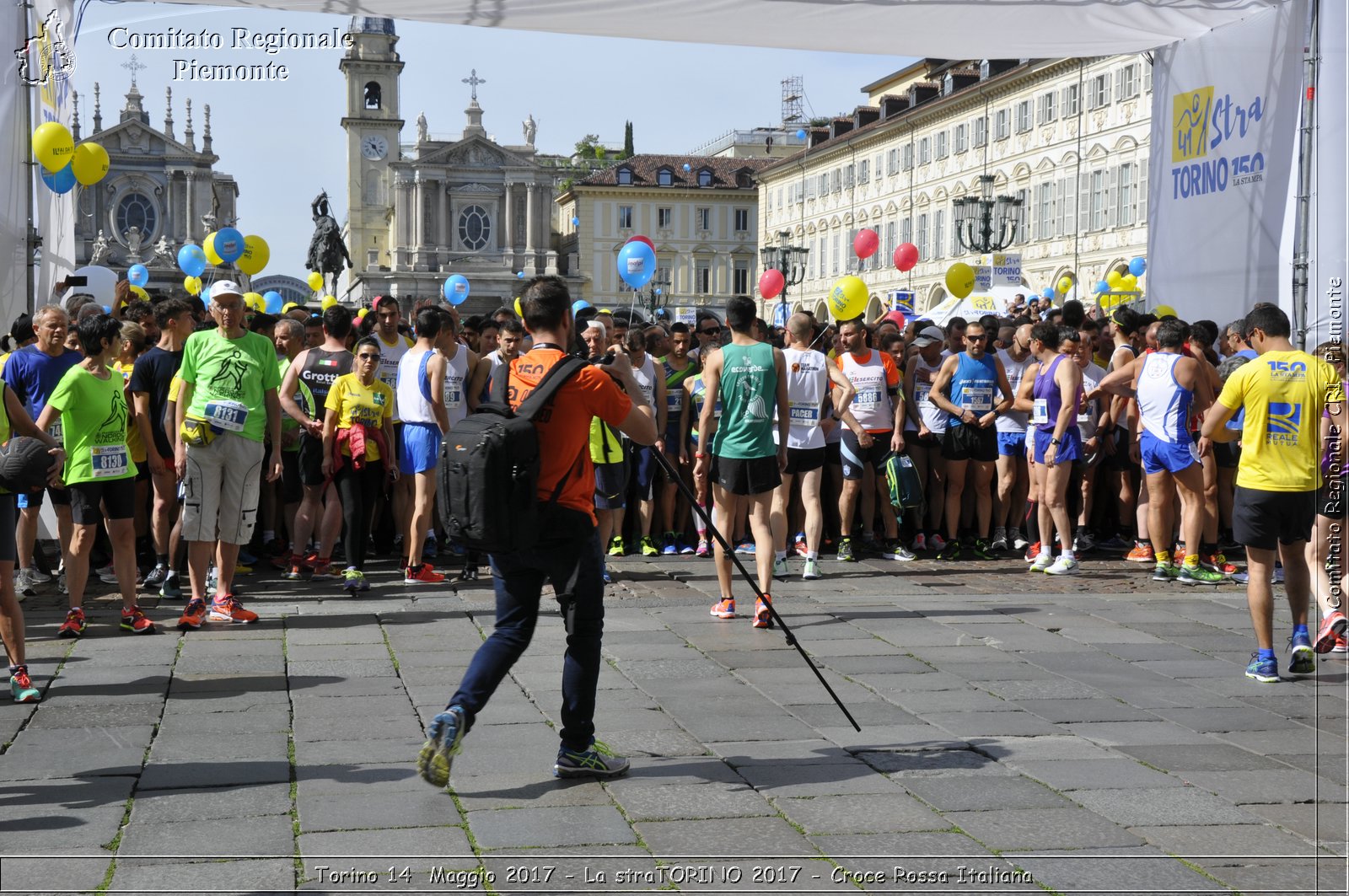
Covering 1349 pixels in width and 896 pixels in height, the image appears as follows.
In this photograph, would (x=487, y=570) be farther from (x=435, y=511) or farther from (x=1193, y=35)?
(x=1193, y=35)

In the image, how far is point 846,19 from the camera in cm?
1088

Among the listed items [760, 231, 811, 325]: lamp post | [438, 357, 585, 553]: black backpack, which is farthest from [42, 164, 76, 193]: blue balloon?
[760, 231, 811, 325]: lamp post

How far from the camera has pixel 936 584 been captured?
33.3ft

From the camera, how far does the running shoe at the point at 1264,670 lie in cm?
696

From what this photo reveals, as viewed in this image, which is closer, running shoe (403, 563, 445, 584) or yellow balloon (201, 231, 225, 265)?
running shoe (403, 563, 445, 584)

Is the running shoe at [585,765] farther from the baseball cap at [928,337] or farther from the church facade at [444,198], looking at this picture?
the church facade at [444,198]

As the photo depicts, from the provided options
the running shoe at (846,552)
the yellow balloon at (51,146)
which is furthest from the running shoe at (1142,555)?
the yellow balloon at (51,146)

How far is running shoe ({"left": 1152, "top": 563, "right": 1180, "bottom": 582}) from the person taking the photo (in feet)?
34.2

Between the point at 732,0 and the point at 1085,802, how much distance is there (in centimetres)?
732

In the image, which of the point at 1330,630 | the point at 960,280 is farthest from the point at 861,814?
the point at 960,280

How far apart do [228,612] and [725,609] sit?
2.86m

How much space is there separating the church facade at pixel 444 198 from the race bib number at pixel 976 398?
3428 inches

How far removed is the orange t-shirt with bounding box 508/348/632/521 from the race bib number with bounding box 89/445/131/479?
360 centimetres

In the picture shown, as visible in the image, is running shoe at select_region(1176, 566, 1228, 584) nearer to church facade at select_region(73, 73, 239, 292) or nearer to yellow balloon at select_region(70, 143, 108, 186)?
yellow balloon at select_region(70, 143, 108, 186)
